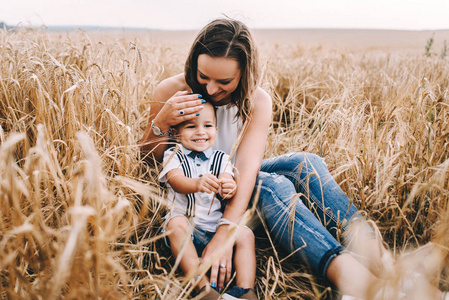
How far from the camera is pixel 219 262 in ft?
3.87

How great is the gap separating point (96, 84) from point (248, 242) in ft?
3.69

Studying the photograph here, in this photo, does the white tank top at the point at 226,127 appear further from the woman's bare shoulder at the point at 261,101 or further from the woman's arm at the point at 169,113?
the woman's arm at the point at 169,113

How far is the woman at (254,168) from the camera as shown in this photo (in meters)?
1.15

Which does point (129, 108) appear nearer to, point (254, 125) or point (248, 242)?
point (254, 125)

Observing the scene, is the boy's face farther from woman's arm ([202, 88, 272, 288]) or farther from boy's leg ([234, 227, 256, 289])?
boy's leg ([234, 227, 256, 289])

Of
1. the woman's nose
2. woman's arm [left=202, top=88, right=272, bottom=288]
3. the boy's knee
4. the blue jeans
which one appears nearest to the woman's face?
the woman's nose

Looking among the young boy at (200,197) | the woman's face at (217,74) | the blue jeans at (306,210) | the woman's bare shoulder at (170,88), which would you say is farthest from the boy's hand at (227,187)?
the woman's bare shoulder at (170,88)

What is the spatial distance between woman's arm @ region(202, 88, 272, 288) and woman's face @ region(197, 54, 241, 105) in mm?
209

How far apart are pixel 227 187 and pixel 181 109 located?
0.41 m

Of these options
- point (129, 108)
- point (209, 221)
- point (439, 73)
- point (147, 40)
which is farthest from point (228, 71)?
point (147, 40)

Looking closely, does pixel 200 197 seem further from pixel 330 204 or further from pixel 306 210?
pixel 330 204

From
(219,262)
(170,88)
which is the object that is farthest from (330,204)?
(170,88)

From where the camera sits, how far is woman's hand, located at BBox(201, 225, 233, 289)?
1.14 m

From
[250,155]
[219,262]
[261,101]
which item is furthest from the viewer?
[261,101]
